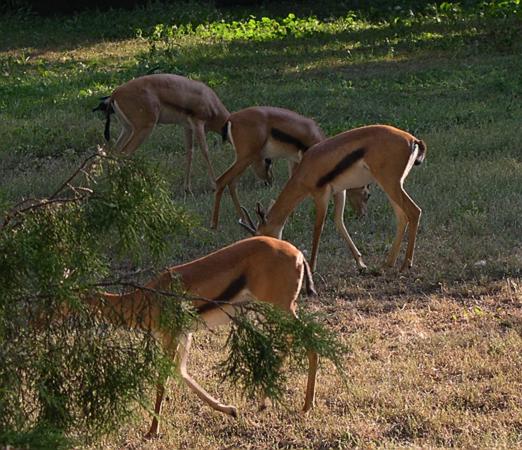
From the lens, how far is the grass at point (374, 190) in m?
6.72

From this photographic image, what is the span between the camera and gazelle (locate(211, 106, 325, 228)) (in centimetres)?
1125

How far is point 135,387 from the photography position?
530 centimetres

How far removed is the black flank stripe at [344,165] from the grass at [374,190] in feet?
2.24

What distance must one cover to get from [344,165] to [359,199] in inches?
53.2

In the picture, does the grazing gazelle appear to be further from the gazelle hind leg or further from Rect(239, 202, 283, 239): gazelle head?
the gazelle hind leg

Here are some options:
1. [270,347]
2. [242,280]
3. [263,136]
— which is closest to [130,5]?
[263,136]

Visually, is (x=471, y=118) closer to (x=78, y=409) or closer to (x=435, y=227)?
(x=435, y=227)

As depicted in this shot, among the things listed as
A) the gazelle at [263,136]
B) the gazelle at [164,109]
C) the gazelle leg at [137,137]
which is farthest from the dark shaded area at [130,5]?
the gazelle at [263,136]

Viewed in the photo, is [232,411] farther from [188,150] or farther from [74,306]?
[188,150]

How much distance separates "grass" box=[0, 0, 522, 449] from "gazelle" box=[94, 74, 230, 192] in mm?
441

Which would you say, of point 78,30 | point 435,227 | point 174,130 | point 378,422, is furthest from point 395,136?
point 78,30

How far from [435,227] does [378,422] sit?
3.86 m

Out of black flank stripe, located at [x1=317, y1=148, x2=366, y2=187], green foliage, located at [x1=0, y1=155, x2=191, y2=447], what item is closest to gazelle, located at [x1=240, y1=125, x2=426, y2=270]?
black flank stripe, located at [x1=317, y1=148, x2=366, y2=187]

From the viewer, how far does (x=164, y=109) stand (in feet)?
41.9
